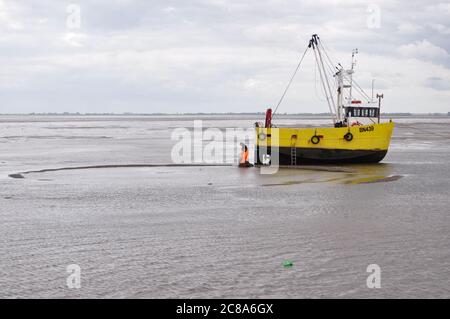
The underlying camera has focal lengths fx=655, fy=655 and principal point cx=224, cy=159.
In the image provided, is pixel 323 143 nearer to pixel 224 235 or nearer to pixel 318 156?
pixel 318 156

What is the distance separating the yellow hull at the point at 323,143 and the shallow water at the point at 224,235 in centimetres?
492

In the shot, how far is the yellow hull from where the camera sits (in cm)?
3117

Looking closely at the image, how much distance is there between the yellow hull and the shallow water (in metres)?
4.92

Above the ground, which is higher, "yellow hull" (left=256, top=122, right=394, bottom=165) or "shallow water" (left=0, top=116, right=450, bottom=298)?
"yellow hull" (left=256, top=122, right=394, bottom=165)

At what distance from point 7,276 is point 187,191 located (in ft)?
37.6

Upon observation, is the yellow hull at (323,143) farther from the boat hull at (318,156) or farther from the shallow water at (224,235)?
the shallow water at (224,235)

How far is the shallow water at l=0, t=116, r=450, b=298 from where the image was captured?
10.5m

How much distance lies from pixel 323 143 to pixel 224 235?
17.8m

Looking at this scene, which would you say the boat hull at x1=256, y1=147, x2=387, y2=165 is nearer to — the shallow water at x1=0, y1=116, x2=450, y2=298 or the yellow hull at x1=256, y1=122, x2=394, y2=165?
the yellow hull at x1=256, y1=122, x2=394, y2=165

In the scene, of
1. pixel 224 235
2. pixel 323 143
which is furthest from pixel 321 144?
pixel 224 235

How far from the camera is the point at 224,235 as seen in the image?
46.5ft

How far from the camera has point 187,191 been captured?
22000 mm

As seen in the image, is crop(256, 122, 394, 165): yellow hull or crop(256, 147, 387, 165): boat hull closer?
crop(256, 122, 394, 165): yellow hull
